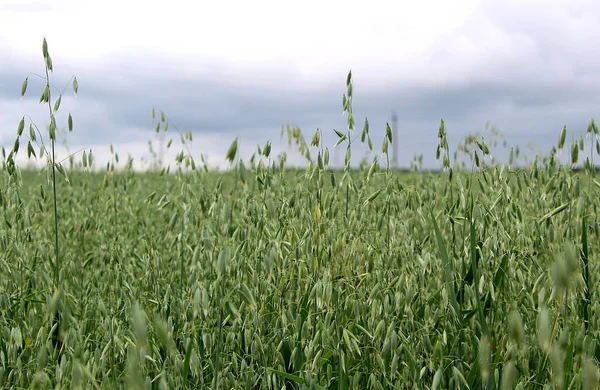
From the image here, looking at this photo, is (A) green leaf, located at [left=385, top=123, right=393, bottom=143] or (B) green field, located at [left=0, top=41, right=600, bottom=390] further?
(A) green leaf, located at [left=385, top=123, right=393, bottom=143]

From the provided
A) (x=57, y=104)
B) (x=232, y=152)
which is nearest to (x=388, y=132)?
(x=232, y=152)

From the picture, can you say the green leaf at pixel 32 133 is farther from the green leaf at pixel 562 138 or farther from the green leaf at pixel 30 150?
the green leaf at pixel 562 138

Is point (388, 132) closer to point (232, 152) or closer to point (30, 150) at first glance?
point (232, 152)

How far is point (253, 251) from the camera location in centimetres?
288

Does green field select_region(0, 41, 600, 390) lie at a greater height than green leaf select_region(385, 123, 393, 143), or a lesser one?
→ lesser

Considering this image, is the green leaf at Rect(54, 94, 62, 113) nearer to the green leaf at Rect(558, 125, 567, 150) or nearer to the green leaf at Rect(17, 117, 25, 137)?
the green leaf at Rect(17, 117, 25, 137)

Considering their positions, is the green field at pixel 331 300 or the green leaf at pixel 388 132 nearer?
the green field at pixel 331 300

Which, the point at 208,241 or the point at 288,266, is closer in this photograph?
the point at 208,241

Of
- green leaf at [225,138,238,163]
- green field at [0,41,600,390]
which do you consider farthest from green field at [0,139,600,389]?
green leaf at [225,138,238,163]

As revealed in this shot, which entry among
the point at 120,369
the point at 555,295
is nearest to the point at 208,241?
the point at 120,369

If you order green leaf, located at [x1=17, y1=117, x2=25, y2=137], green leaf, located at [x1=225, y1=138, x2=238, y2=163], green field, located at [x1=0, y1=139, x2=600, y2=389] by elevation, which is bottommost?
green field, located at [x1=0, y1=139, x2=600, y2=389]

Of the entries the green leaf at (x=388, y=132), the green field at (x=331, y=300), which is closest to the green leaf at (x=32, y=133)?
the green field at (x=331, y=300)

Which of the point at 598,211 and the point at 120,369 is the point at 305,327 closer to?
the point at 120,369

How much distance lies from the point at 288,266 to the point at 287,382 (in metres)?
0.62
